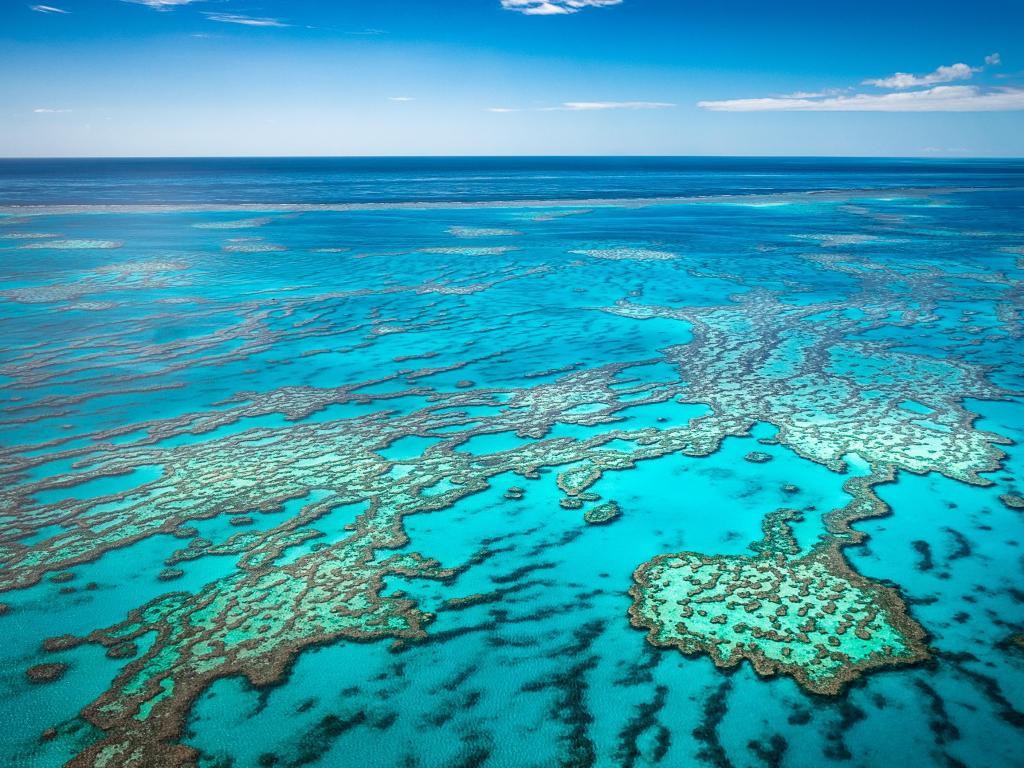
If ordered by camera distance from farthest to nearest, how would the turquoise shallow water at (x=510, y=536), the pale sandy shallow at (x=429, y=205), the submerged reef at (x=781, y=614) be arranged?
the pale sandy shallow at (x=429, y=205), the submerged reef at (x=781, y=614), the turquoise shallow water at (x=510, y=536)

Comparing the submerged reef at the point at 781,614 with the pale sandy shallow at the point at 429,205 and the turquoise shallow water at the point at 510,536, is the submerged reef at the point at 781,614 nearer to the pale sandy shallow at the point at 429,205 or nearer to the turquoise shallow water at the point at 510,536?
the turquoise shallow water at the point at 510,536

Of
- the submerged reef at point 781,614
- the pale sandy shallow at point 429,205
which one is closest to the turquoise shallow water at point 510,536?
the submerged reef at point 781,614

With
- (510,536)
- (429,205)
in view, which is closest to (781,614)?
(510,536)

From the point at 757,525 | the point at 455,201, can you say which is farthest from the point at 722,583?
the point at 455,201

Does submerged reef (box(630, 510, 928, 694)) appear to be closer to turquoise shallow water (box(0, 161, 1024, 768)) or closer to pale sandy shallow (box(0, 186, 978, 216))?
turquoise shallow water (box(0, 161, 1024, 768))

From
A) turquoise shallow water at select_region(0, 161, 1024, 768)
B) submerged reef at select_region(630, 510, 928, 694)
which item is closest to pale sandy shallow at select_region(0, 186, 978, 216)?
turquoise shallow water at select_region(0, 161, 1024, 768)

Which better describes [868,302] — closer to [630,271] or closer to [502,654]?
[630,271]

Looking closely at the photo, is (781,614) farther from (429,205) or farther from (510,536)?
(429,205)

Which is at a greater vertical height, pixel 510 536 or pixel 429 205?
pixel 429 205
